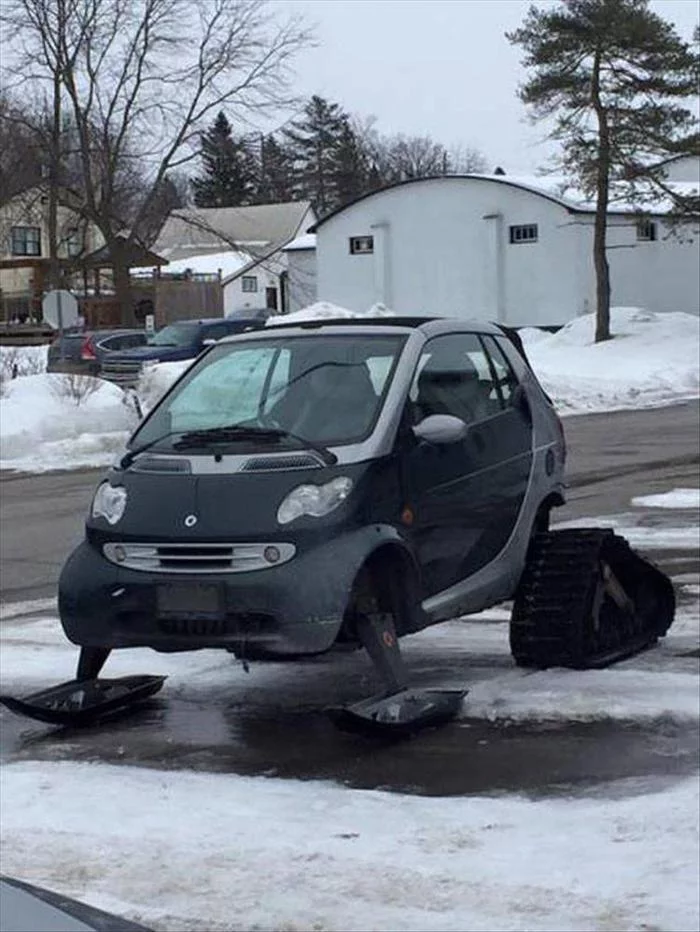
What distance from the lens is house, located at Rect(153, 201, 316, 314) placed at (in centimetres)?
8675

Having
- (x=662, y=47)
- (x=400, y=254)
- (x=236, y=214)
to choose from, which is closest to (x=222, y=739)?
(x=662, y=47)

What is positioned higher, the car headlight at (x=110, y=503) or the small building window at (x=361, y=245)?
the small building window at (x=361, y=245)

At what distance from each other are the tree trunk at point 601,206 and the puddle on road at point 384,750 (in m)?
39.1

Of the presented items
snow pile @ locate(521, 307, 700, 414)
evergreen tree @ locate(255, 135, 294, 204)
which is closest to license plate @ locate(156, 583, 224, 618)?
snow pile @ locate(521, 307, 700, 414)

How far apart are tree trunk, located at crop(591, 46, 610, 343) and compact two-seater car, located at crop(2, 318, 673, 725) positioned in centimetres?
3747

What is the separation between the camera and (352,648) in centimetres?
782

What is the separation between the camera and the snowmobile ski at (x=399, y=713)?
286 inches

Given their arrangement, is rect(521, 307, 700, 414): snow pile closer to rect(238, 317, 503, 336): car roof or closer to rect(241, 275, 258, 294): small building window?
rect(238, 317, 503, 336): car roof

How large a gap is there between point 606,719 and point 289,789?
165 cm

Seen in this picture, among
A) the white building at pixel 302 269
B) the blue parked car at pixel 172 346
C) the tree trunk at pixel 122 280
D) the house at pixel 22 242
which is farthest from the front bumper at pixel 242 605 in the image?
the white building at pixel 302 269

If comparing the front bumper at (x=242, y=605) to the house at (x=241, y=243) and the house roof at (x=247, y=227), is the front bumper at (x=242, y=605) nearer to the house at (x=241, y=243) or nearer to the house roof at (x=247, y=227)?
the house at (x=241, y=243)

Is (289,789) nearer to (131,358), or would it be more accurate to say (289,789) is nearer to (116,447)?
(116,447)

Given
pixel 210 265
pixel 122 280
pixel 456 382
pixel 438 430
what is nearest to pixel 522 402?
pixel 456 382

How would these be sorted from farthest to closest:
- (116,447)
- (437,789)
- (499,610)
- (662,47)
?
(662,47) → (116,447) → (499,610) → (437,789)
